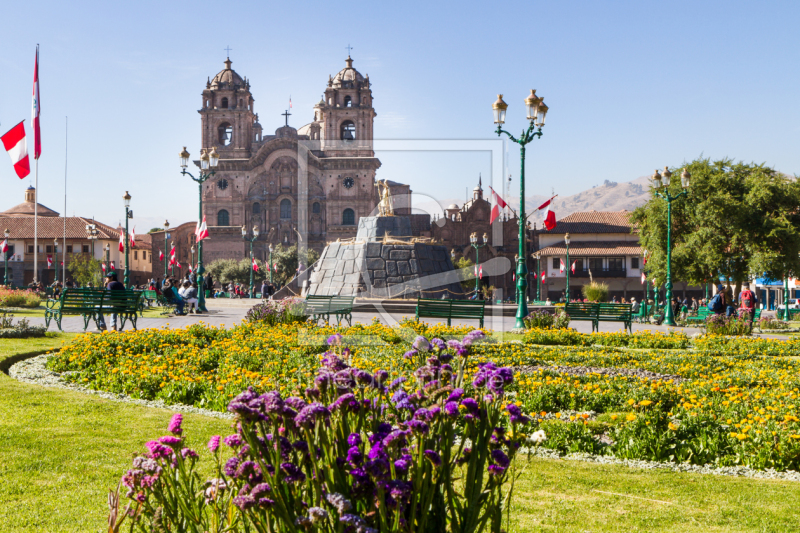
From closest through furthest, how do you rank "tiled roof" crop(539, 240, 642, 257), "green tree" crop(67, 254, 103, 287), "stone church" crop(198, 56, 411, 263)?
1. "green tree" crop(67, 254, 103, 287)
2. "tiled roof" crop(539, 240, 642, 257)
3. "stone church" crop(198, 56, 411, 263)

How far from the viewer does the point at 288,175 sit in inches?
2778

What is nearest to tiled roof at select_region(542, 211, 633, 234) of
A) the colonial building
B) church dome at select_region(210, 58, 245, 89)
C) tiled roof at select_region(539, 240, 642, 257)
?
Result: tiled roof at select_region(539, 240, 642, 257)

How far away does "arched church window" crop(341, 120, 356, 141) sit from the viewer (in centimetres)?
6981

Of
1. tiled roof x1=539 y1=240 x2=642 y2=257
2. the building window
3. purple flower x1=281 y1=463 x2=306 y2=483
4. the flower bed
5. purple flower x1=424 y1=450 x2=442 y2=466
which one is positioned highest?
the building window

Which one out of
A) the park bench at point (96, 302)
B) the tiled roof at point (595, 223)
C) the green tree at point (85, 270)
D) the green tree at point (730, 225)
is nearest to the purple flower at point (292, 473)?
the park bench at point (96, 302)

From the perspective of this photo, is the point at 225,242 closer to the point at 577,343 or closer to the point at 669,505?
the point at 577,343

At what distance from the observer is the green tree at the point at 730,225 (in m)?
28.6

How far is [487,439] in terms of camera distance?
2354 millimetres

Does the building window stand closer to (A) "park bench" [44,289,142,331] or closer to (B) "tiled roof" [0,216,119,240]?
(B) "tiled roof" [0,216,119,240]

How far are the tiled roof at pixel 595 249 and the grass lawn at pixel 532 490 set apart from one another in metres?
54.0

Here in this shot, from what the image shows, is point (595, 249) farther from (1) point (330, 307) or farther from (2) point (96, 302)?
(2) point (96, 302)

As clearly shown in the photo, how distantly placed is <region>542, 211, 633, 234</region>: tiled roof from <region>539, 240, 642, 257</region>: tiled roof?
1.16 meters

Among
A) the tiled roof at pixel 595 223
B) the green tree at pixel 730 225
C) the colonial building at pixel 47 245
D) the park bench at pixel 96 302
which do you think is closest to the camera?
the park bench at pixel 96 302

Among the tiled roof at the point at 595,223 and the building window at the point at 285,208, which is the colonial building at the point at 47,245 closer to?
the building window at the point at 285,208
